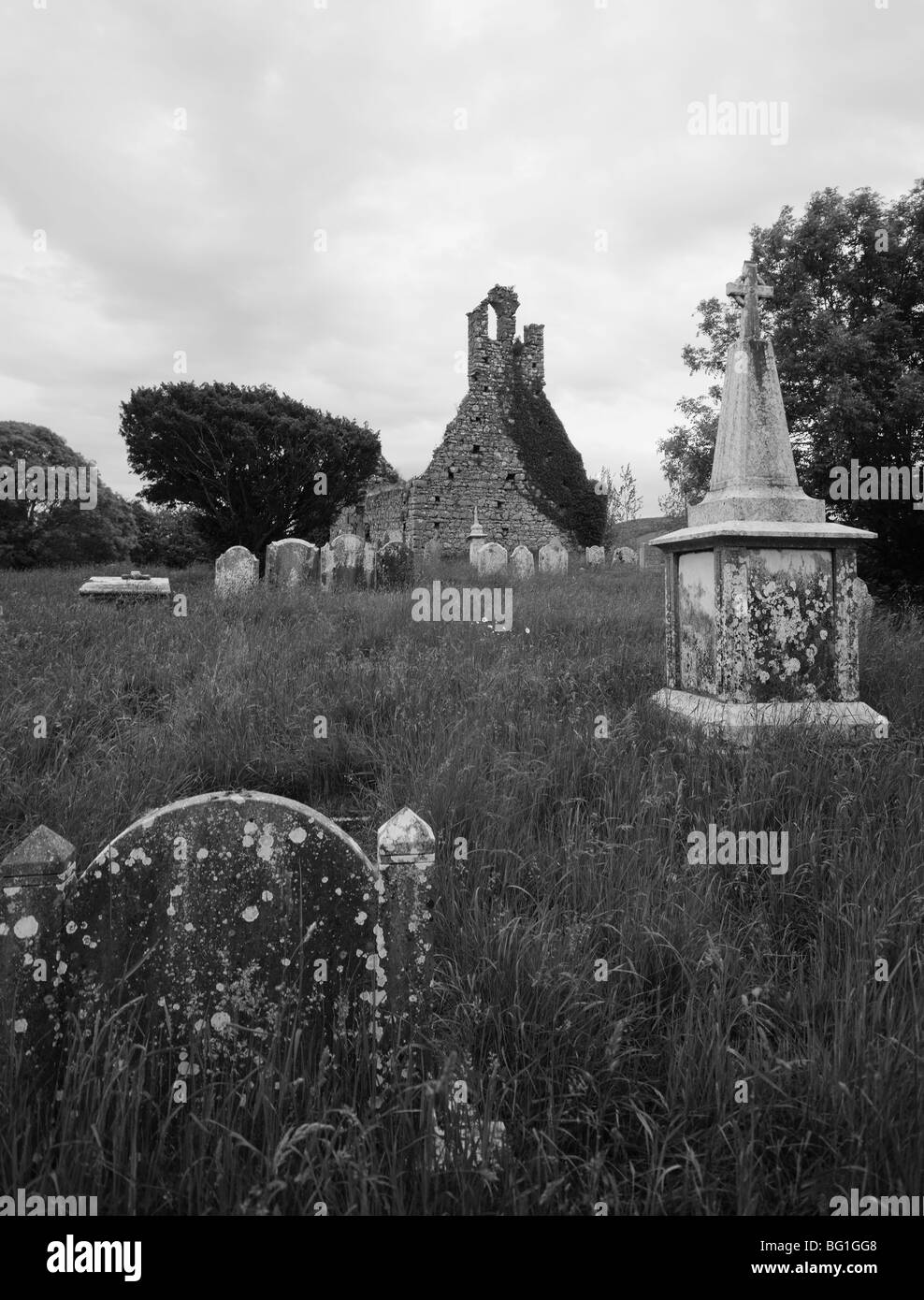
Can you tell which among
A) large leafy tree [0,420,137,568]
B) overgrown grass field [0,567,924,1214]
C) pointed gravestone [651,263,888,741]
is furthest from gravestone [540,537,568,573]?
large leafy tree [0,420,137,568]

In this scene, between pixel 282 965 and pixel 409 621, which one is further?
pixel 409 621

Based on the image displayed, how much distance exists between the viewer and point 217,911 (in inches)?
62.2

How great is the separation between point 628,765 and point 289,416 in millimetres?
18227

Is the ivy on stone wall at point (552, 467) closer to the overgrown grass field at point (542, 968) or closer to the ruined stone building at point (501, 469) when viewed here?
the ruined stone building at point (501, 469)

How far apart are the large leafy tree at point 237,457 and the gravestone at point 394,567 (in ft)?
25.9

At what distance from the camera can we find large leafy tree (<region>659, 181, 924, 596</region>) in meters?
11.7

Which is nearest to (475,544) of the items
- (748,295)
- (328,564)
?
(328,564)

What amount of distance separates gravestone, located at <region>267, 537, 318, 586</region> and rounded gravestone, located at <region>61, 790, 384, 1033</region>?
8771 mm

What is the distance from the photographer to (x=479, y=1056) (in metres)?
1.65

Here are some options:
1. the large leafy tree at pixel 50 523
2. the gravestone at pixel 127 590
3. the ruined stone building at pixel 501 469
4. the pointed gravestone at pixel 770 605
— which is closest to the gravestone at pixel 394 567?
the gravestone at pixel 127 590

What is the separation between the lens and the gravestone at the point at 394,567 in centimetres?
1035

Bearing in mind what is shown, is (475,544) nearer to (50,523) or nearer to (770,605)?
(770,605)

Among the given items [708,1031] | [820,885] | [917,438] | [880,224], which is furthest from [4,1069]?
[880,224]

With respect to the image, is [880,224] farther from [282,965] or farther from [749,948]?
[282,965]
